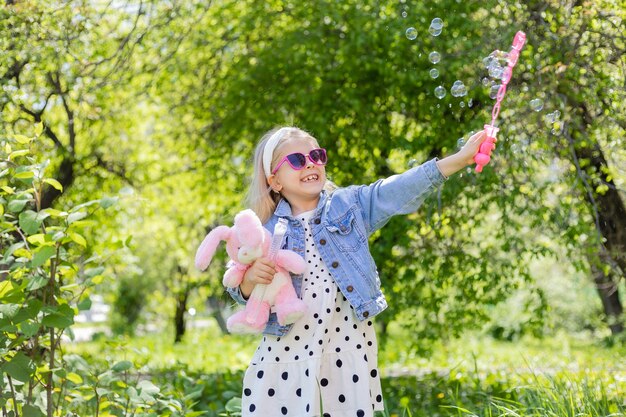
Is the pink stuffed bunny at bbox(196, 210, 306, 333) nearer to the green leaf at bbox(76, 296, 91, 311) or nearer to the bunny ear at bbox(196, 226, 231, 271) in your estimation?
the bunny ear at bbox(196, 226, 231, 271)

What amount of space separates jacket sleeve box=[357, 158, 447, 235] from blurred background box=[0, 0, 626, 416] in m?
0.94

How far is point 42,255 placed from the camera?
9.55ft

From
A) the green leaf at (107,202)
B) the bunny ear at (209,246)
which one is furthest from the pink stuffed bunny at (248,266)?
the green leaf at (107,202)

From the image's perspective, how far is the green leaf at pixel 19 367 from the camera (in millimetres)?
2957

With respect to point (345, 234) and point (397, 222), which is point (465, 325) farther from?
point (345, 234)

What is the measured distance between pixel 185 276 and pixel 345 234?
8935 mm

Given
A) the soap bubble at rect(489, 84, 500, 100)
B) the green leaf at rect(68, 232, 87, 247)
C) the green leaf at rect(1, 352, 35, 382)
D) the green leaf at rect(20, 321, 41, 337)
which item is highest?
the soap bubble at rect(489, 84, 500, 100)

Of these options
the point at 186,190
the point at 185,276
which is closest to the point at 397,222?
the point at 186,190

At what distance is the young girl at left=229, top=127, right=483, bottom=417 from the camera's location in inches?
105

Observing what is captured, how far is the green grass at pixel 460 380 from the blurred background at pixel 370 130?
0.13ft

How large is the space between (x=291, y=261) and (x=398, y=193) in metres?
0.43

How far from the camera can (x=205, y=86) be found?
6.95 m

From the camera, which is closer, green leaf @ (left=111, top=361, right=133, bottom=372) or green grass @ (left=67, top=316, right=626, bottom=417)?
green leaf @ (left=111, top=361, right=133, bottom=372)

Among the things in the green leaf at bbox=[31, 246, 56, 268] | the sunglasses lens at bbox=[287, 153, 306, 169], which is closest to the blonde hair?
the sunglasses lens at bbox=[287, 153, 306, 169]
